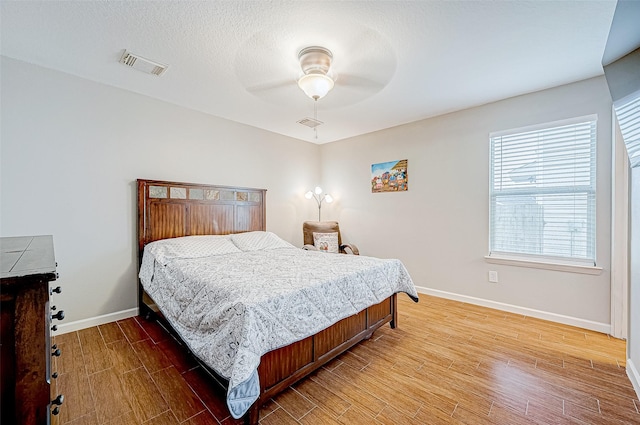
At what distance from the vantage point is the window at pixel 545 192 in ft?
8.76

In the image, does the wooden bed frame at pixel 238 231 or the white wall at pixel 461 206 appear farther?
the white wall at pixel 461 206

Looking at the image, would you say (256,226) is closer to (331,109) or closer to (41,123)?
(331,109)

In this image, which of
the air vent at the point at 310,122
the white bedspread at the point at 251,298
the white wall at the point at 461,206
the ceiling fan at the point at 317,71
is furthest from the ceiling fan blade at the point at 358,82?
the white bedspread at the point at 251,298

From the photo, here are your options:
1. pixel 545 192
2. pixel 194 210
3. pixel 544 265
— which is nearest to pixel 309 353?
pixel 194 210

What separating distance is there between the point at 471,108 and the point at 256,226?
3289 millimetres

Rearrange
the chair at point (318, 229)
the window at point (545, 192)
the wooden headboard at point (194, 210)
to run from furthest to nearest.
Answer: the chair at point (318, 229) → the wooden headboard at point (194, 210) → the window at point (545, 192)

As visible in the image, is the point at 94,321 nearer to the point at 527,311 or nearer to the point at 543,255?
the point at 527,311

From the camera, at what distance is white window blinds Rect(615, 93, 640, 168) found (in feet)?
Answer: 4.88

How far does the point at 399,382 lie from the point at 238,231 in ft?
9.02

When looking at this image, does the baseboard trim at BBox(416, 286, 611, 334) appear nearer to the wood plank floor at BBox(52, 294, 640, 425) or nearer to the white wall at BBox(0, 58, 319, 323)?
the wood plank floor at BBox(52, 294, 640, 425)

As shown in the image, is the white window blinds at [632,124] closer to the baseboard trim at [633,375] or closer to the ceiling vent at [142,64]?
the baseboard trim at [633,375]

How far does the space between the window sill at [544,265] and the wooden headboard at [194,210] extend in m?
3.14

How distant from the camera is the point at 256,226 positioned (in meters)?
4.07

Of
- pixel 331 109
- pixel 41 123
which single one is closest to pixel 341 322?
pixel 331 109
